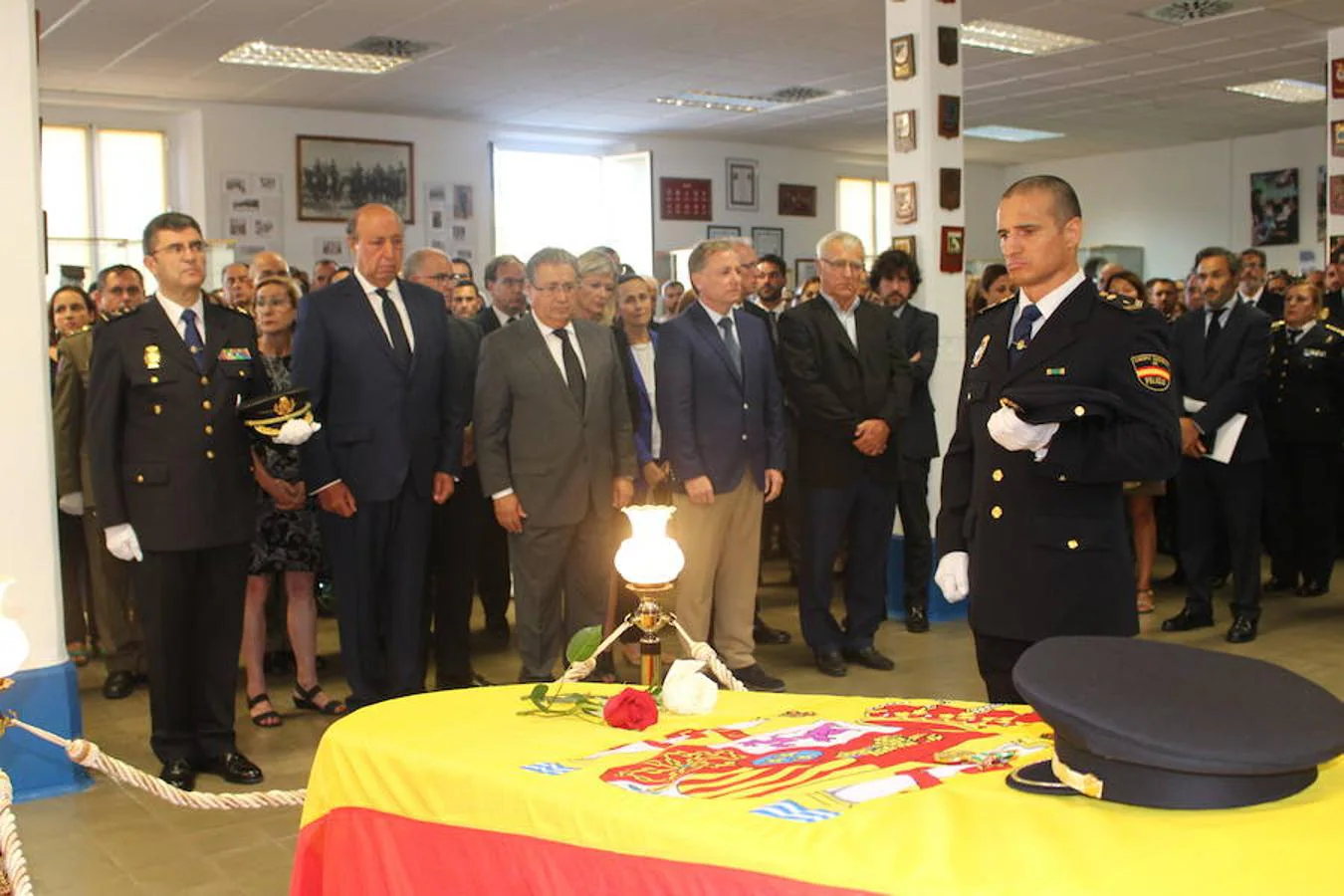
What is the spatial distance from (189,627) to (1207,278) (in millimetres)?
4432

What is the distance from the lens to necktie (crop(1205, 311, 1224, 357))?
19.5 ft

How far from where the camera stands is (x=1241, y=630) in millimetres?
5906

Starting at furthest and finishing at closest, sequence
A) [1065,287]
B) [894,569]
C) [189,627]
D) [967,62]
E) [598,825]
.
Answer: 1. [967,62]
2. [894,569]
3. [189,627]
4. [1065,287]
5. [598,825]

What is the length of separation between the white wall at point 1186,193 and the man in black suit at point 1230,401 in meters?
11.1

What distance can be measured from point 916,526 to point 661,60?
19.6ft

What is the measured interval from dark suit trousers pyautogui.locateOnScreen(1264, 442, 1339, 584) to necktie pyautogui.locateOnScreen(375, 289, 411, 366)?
472 centimetres

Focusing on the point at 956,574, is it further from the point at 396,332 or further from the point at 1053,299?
the point at 396,332

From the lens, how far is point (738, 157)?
51.6 feet

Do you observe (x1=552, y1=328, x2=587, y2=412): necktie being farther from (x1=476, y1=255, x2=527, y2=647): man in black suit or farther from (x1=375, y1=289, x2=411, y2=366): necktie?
(x1=476, y1=255, x2=527, y2=647): man in black suit

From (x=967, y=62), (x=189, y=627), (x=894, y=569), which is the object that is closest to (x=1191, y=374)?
(x=894, y=569)

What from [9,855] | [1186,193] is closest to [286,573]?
[9,855]

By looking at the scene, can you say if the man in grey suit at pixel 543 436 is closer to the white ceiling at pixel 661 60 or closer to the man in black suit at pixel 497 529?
the man in black suit at pixel 497 529

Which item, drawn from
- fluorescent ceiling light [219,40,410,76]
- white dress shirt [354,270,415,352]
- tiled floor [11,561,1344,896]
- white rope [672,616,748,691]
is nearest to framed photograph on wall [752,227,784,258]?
fluorescent ceiling light [219,40,410,76]

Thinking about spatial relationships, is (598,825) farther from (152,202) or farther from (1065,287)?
Result: (152,202)
